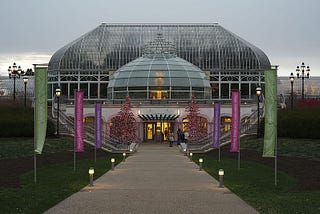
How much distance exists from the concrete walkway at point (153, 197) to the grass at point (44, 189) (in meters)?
0.45

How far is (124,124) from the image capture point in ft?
209

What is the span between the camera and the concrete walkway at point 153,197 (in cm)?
1623

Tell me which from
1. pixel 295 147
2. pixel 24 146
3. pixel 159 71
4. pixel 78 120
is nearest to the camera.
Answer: pixel 78 120

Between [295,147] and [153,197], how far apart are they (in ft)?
74.2

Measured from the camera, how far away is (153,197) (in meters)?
19.0

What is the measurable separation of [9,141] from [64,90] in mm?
43502

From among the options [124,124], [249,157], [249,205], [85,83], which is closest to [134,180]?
[249,205]

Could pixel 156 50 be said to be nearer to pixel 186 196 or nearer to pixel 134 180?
pixel 134 180

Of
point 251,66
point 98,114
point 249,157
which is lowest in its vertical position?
point 249,157

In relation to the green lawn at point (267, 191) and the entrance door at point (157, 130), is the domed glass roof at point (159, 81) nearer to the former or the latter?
the entrance door at point (157, 130)

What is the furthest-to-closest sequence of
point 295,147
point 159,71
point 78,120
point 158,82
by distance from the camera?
point 159,71 < point 158,82 < point 295,147 < point 78,120

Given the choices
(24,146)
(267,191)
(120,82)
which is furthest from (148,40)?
(267,191)

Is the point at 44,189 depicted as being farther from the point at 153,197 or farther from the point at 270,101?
the point at 270,101

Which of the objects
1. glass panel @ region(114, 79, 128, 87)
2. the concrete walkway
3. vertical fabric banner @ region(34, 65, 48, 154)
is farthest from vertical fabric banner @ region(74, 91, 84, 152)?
glass panel @ region(114, 79, 128, 87)
